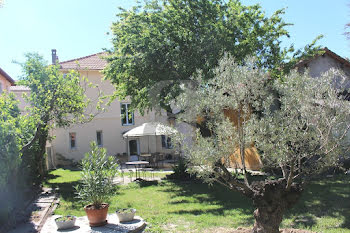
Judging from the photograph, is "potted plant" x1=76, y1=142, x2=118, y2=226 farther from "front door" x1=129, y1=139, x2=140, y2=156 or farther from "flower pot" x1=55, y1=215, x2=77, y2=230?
"front door" x1=129, y1=139, x2=140, y2=156

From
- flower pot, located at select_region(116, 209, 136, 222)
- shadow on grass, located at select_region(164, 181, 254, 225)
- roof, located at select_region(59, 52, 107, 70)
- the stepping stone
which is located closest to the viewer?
the stepping stone

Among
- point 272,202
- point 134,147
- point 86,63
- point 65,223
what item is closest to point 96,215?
point 65,223

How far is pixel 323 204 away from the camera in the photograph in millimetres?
8711

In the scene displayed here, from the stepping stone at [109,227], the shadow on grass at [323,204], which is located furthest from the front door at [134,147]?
the stepping stone at [109,227]

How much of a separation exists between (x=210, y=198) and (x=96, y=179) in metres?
4.46

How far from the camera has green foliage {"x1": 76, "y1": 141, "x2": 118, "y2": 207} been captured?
746 cm

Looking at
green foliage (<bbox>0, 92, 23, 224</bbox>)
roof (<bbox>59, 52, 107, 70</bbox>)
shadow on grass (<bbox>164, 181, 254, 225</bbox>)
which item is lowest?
shadow on grass (<bbox>164, 181, 254, 225</bbox>)

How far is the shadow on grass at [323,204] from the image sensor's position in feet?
24.2

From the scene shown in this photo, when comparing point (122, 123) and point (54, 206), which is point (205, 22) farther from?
point (122, 123)

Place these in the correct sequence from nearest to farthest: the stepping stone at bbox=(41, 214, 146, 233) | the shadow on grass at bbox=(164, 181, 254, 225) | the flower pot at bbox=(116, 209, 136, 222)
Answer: the stepping stone at bbox=(41, 214, 146, 233)
the flower pot at bbox=(116, 209, 136, 222)
the shadow on grass at bbox=(164, 181, 254, 225)

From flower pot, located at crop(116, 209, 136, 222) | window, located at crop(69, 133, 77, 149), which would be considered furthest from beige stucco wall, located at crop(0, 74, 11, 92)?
flower pot, located at crop(116, 209, 136, 222)

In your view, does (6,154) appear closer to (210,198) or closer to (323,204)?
(210,198)

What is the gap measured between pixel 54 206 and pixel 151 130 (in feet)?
29.7

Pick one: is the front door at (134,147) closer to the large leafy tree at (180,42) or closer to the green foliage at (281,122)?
the large leafy tree at (180,42)
